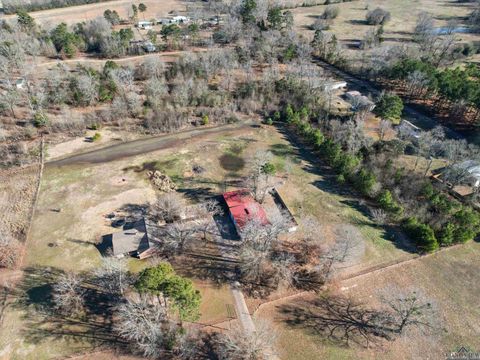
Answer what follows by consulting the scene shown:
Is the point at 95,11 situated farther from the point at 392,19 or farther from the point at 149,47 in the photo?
the point at 392,19

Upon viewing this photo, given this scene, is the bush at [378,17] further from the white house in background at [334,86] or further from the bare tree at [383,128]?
the bare tree at [383,128]

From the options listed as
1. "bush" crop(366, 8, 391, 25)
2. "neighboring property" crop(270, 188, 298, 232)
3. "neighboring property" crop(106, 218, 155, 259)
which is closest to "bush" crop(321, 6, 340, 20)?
"bush" crop(366, 8, 391, 25)

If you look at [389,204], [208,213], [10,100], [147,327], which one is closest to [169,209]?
[208,213]

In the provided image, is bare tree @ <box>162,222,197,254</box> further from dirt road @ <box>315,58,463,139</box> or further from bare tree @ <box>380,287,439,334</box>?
dirt road @ <box>315,58,463,139</box>

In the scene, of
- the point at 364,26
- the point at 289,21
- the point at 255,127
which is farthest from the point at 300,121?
the point at 364,26

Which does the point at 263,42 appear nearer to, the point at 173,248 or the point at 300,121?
the point at 300,121

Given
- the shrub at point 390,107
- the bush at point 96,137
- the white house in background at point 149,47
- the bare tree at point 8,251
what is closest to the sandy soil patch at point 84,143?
the bush at point 96,137
